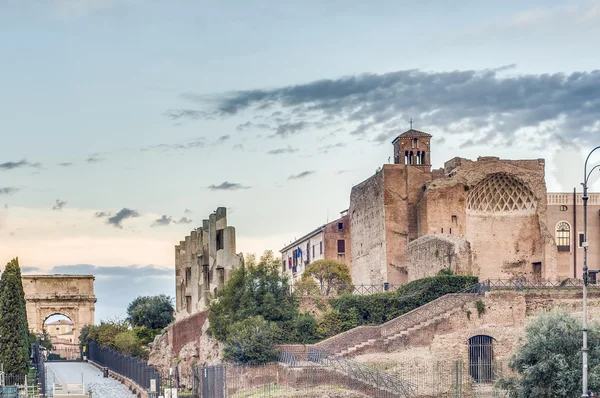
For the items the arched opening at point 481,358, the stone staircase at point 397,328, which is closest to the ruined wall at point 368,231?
the stone staircase at point 397,328

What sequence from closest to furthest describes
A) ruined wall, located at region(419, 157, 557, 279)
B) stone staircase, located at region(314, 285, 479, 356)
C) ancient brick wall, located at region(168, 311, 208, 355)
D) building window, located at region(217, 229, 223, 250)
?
stone staircase, located at region(314, 285, 479, 356) < ancient brick wall, located at region(168, 311, 208, 355) < ruined wall, located at region(419, 157, 557, 279) < building window, located at region(217, 229, 223, 250)

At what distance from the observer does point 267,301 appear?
54.1m

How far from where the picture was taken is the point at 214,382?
47.2 m

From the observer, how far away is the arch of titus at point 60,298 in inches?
4094

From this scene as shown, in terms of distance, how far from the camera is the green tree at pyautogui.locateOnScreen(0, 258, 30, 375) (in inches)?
2178

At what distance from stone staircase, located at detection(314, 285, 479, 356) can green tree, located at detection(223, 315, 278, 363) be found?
2.25 m

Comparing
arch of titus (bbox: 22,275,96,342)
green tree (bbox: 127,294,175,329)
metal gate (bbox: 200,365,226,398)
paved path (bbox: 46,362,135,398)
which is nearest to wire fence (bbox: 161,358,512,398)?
metal gate (bbox: 200,365,226,398)

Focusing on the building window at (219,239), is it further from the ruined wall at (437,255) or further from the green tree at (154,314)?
the green tree at (154,314)

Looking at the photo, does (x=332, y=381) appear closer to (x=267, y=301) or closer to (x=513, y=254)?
(x=267, y=301)

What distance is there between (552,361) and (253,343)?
46.5 feet

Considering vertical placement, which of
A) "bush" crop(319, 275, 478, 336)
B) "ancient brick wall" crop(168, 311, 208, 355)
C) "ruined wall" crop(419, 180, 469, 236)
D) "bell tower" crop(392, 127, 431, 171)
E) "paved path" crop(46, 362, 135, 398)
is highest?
"bell tower" crop(392, 127, 431, 171)

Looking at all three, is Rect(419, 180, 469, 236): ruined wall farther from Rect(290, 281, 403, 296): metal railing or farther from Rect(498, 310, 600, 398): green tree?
Rect(498, 310, 600, 398): green tree

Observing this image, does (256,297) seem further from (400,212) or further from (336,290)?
(400,212)

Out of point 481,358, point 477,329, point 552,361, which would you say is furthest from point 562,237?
point 552,361
